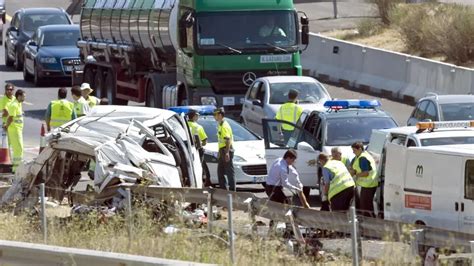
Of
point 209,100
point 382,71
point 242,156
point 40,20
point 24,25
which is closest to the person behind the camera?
point 242,156

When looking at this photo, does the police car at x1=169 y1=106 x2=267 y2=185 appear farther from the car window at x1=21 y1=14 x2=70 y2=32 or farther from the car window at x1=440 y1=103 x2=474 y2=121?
the car window at x1=21 y1=14 x2=70 y2=32

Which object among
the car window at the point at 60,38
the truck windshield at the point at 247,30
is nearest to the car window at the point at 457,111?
the truck windshield at the point at 247,30

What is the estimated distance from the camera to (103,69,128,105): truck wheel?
109 ft

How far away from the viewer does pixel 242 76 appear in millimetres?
28094

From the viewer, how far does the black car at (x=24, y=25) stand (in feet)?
141

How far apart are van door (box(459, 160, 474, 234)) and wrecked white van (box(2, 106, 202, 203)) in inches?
141

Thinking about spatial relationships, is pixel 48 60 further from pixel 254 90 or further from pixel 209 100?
pixel 254 90

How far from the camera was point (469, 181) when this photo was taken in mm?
14656

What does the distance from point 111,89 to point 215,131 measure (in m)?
10.6

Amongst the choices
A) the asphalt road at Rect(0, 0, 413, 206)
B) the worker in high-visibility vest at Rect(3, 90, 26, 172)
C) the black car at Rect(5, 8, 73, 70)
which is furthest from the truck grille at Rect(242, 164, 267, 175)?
the black car at Rect(5, 8, 73, 70)

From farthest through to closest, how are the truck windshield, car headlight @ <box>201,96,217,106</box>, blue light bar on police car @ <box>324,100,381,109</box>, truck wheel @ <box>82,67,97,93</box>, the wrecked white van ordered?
truck wheel @ <box>82,67,97,93</box> → car headlight @ <box>201,96,217,106</box> → the truck windshield → blue light bar on police car @ <box>324,100,381,109</box> → the wrecked white van

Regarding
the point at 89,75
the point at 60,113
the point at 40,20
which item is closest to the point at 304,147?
the point at 60,113

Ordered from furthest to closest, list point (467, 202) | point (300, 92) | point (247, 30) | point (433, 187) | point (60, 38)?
point (60, 38)
point (247, 30)
point (300, 92)
point (433, 187)
point (467, 202)

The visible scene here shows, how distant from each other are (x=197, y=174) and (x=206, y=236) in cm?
445
